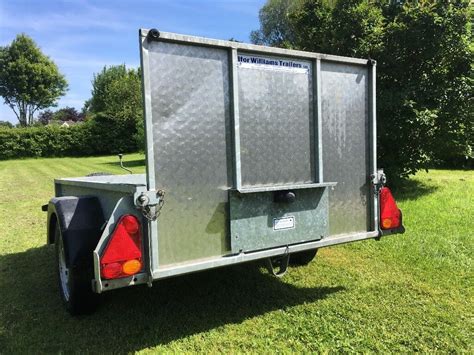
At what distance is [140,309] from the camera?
4.33 meters

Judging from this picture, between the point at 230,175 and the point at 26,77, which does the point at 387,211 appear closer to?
→ the point at 230,175

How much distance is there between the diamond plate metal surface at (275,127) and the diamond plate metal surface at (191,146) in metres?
0.19

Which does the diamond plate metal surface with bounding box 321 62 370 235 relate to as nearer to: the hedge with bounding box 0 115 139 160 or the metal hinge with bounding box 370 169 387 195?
the metal hinge with bounding box 370 169 387 195

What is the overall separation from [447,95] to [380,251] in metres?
5.35

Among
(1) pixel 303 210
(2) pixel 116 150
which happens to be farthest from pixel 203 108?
(2) pixel 116 150

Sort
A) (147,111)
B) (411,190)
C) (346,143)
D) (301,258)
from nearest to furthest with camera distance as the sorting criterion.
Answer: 1. (147,111)
2. (346,143)
3. (301,258)
4. (411,190)

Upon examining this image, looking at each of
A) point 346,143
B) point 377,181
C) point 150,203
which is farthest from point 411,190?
point 150,203

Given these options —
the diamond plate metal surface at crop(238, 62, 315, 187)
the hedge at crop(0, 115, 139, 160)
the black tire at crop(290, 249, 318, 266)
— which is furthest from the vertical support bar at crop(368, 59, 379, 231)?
the hedge at crop(0, 115, 139, 160)

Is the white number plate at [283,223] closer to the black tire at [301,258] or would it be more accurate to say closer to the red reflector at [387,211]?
the red reflector at [387,211]

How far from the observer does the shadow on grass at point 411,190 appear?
32.3 feet

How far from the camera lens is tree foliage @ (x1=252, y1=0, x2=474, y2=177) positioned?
9.56m

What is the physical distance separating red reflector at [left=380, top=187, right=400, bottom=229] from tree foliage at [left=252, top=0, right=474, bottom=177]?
5.63 m

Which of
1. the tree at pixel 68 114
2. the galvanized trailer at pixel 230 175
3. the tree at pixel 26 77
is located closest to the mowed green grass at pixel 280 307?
the galvanized trailer at pixel 230 175

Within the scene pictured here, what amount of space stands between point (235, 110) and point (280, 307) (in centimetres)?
202
